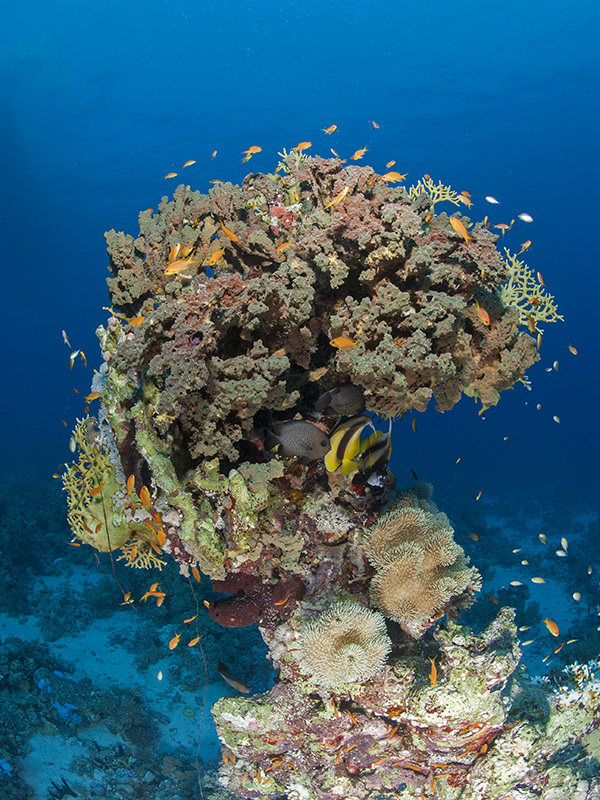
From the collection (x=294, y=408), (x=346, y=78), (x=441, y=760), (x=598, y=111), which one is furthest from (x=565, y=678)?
(x=598, y=111)

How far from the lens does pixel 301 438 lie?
3.23m

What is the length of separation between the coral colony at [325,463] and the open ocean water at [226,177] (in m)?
3.49

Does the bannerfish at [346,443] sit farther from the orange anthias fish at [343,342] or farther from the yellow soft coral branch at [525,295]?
the yellow soft coral branch at [525,295]

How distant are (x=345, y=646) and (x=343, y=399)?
6.54 feet

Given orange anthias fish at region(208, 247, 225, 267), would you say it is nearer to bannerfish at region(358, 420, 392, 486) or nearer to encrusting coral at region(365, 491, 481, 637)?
bannerfish at region(358, 420, 392, 486)

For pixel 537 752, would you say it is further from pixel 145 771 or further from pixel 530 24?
pixel 530 24

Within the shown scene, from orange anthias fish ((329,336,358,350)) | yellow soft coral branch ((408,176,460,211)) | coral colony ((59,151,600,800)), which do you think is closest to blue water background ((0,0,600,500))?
coral colony ((59,151,600,800))

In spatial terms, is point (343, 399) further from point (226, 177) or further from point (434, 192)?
point (226, 177)

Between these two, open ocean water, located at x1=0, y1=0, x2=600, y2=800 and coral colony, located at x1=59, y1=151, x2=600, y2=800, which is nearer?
coral colony, located at x1=59, y1=151, x2=600, y2=800

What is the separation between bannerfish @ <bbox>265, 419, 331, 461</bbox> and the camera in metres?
3.18

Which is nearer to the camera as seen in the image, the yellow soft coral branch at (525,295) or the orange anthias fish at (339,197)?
the orange anthias fish at (339,197)

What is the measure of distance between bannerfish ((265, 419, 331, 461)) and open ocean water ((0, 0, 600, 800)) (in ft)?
15.8

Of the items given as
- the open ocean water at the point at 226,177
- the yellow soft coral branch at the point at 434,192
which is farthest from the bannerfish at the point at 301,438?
the open ocean water at the point at 226,177

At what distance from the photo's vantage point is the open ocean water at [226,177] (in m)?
8.09
